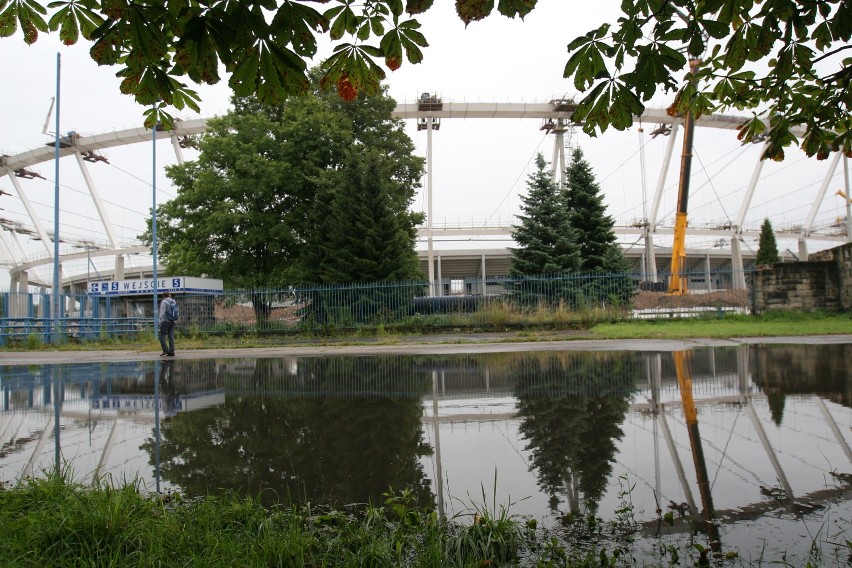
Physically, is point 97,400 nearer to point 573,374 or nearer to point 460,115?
point 573,374

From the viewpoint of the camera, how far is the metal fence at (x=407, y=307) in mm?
20375

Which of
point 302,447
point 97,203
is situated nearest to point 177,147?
point 97,203

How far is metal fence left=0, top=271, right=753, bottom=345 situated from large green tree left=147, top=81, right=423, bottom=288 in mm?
2344

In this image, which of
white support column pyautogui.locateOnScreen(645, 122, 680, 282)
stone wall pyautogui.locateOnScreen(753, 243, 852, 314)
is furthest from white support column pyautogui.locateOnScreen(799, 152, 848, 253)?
stone wall pyautogui.locateOnScreen(753, 243, 852, 314)

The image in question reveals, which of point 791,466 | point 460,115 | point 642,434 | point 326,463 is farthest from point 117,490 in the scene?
point 460,115

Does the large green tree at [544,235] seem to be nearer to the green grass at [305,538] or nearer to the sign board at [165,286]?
the sign board at [165,286]

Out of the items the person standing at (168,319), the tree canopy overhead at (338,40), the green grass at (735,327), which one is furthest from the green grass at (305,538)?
the green grass at (735,327)

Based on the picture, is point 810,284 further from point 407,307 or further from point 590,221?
point 407,307

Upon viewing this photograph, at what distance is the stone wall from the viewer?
747 inches

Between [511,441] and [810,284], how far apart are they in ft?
63.6

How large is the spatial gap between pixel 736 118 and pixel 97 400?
46.9m

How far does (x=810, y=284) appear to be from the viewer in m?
19.4

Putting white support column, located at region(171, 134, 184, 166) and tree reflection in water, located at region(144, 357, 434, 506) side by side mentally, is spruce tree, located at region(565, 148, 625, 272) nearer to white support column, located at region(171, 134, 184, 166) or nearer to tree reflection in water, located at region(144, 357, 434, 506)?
tree reflection in water, located at region(144, 357, 434, 506)

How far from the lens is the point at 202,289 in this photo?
24.6 meters
